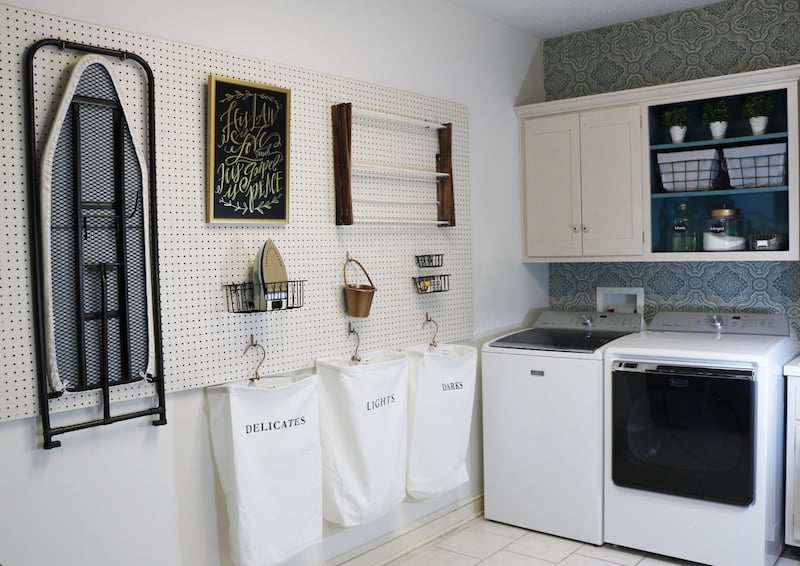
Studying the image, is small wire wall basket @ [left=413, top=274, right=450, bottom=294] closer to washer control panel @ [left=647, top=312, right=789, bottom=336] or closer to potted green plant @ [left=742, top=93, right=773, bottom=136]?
washer control panel @ [left=647, top=312, right=789, bottom=336]

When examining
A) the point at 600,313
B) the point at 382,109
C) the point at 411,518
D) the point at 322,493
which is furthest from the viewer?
the point at 600,313

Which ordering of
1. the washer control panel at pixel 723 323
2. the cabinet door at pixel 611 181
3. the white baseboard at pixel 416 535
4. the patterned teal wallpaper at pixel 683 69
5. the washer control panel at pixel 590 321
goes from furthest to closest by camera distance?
the washer control panel at pixel 590 321, the cabinet door at pixel 611 181, the patterned teal wallpaper at pixel 683 69, the washer control panel at pixel 723 323, the white baseboard at pixel 416 535

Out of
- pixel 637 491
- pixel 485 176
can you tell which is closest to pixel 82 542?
pixel 637 491

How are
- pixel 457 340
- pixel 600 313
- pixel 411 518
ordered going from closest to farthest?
pixel 411 518, pixel 457 340, pixel 600 313

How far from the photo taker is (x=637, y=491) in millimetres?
3367

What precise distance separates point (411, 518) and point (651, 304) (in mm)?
1707

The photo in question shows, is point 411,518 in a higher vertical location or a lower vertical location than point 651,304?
lower

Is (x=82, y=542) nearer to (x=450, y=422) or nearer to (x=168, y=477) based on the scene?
(x=168, y=477)

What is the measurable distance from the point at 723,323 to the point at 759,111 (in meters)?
1.00

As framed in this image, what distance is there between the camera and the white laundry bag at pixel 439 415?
331cm

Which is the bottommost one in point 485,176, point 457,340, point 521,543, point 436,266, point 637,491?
point 521,543

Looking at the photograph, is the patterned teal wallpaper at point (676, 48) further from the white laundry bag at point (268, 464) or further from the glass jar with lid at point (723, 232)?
the white laundry bag at point (268, 464)

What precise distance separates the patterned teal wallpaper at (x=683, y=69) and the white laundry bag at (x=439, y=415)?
113 centimetres

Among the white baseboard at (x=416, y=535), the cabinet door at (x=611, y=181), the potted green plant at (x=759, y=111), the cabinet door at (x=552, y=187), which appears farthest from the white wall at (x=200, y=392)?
the potted green plant at (x=759, y=111)
